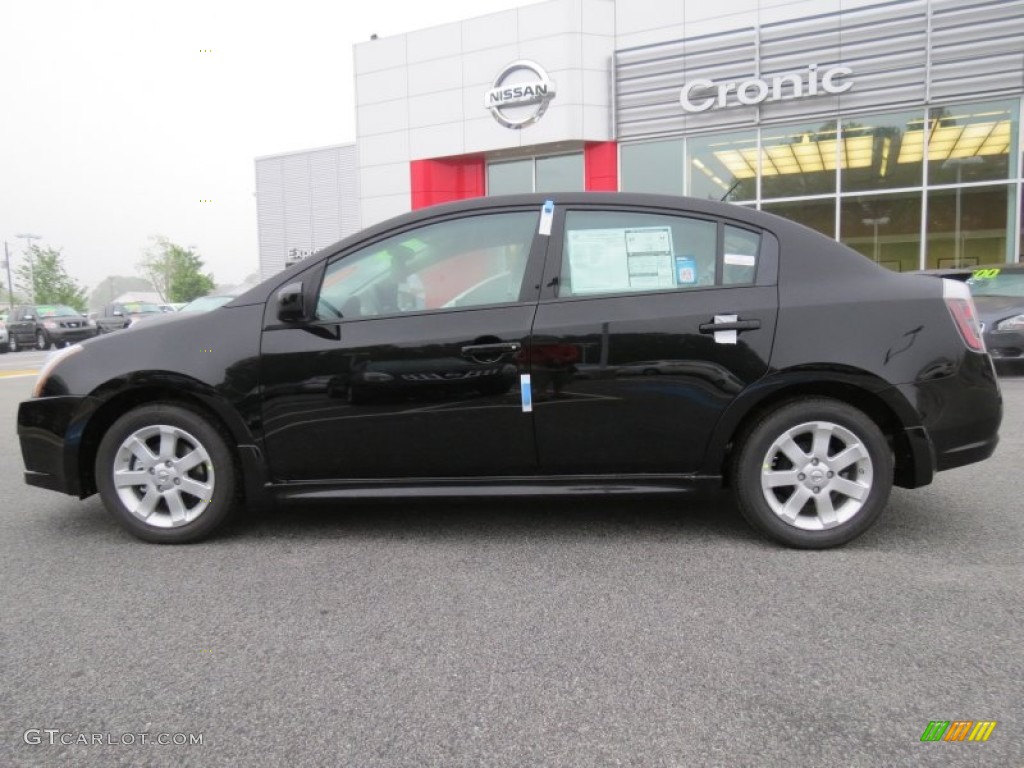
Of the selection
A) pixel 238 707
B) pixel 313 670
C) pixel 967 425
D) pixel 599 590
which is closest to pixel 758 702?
pixel 599 590

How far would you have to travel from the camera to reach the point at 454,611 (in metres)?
2.81

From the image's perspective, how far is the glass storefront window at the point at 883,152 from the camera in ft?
48.3

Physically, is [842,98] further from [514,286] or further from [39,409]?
[39,409]

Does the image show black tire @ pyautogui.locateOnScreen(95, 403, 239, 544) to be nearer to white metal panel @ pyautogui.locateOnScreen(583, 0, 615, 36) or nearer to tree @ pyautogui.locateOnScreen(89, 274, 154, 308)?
white metal panel @ pyautogui.locateOnScreen(583, 0, 615, 36)

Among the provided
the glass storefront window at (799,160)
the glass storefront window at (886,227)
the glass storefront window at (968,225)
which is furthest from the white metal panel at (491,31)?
the glass storefront window at (968,225)

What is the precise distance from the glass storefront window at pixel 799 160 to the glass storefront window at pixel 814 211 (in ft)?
0.58

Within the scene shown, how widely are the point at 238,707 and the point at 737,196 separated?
626 inches

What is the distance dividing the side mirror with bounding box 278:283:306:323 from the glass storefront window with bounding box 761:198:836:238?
45.7 ft

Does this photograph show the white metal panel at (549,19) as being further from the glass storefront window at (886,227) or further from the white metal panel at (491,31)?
the glass storefront window at (886,227)

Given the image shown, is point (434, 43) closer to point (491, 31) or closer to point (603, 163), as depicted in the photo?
point (491, 31)

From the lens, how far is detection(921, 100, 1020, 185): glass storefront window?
14.2 metres

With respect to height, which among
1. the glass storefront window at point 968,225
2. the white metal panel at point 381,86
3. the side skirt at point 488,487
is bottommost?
the side skirt at point 488,487

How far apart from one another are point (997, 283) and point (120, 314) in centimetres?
3189

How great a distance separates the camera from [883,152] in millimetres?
14930
